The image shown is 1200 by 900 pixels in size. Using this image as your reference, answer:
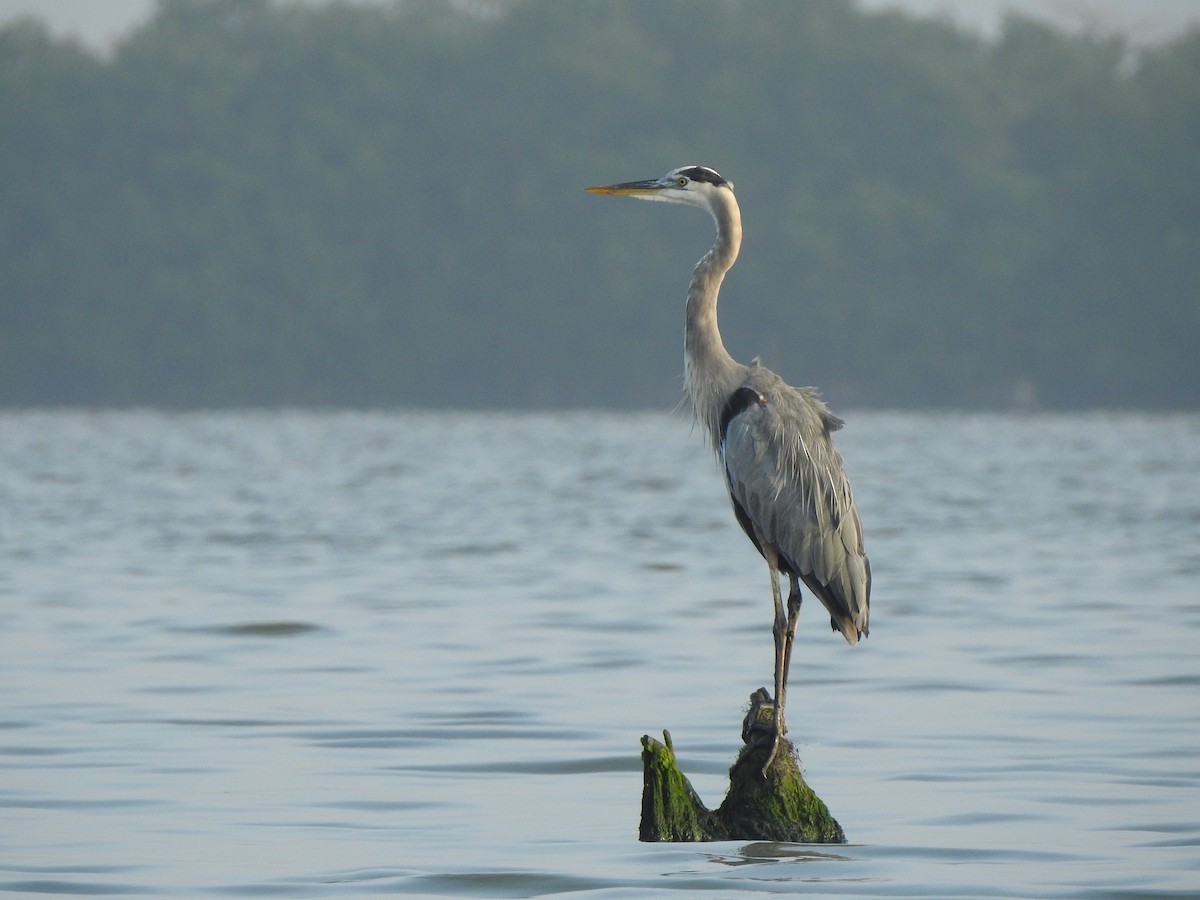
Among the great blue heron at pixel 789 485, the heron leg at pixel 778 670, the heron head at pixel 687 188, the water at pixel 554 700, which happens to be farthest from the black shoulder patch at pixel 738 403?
the water at pixel 554 700

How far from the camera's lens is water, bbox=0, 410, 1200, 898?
7277mm

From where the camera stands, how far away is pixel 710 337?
8.90 metres

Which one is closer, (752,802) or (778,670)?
(752,802)

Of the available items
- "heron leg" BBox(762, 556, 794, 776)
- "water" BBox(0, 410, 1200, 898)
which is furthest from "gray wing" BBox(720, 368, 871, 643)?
"water" BBox(0, 410, 1200, 898)

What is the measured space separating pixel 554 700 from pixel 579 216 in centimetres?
6723

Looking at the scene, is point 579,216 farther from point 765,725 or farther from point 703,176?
point 765,725

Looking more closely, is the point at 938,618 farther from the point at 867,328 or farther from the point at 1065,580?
the point at 867,328

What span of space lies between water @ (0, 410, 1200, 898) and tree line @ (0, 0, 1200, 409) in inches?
1996

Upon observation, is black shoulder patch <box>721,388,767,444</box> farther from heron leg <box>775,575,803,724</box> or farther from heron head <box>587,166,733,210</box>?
heron head <box>587,166,733,210</box>

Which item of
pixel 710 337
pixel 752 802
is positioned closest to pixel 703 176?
pixel 710 337

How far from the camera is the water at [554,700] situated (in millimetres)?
7277

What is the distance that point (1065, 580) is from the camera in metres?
16.2

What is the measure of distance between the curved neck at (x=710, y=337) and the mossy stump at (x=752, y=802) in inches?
73.7

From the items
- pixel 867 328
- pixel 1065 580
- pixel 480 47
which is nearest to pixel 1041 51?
pixel 867 328
